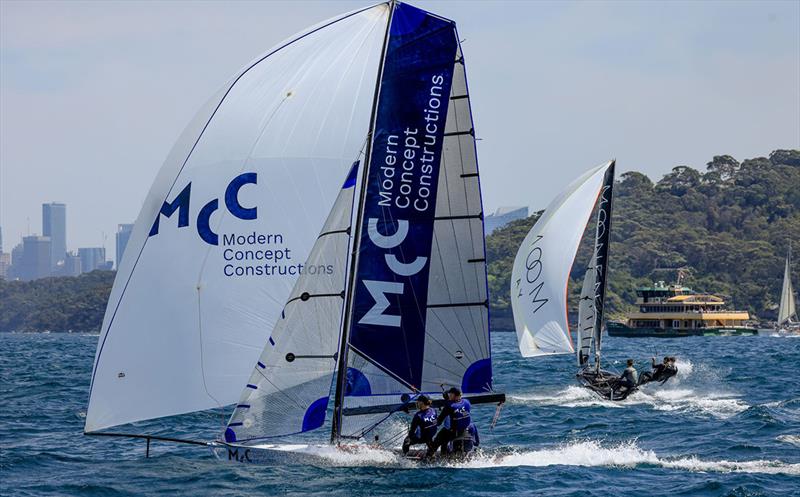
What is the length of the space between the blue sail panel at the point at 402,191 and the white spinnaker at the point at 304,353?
0.39 m

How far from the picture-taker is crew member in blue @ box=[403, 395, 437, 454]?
660 inches

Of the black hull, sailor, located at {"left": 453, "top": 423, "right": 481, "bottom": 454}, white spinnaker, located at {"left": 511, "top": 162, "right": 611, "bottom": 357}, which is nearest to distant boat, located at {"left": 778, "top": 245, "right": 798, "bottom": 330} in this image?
white spinnaker, located at {"left": 511, "top": 162, "right": 611, "bottom": 357}

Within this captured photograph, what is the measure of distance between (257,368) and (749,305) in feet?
381

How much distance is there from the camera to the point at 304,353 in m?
16.4

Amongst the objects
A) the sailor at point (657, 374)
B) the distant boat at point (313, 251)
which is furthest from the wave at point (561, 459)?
the sailor at point (657, 374)

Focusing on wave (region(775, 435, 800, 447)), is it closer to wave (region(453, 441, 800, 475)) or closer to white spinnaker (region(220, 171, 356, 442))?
wave (region(453, 441, 800, 475))

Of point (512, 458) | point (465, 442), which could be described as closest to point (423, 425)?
point (465, 442)

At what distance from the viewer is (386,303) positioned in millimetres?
16984

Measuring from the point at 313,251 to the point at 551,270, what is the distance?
16067mm

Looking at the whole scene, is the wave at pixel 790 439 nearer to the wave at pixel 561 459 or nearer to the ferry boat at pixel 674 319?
the wave at pixel 561 459

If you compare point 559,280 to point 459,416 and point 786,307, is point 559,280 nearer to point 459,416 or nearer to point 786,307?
point 459,416

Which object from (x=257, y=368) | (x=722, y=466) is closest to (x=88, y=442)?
(x=257, y=368)

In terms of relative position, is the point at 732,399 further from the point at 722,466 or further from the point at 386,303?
the point at 386,303

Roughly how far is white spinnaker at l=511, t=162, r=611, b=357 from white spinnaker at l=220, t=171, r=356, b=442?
1489 centimetres
